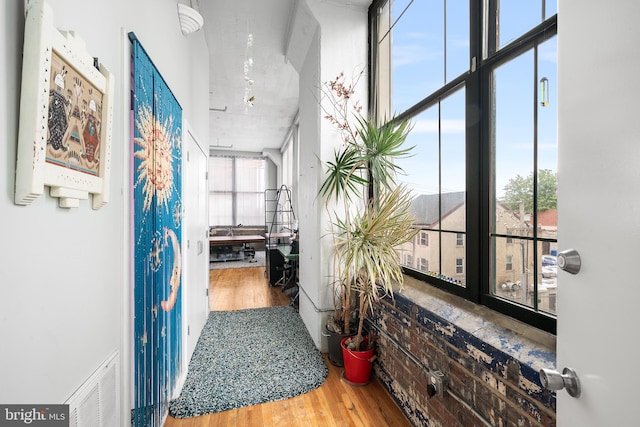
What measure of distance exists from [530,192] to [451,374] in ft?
3.33

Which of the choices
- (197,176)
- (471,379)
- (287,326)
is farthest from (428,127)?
(287,326)

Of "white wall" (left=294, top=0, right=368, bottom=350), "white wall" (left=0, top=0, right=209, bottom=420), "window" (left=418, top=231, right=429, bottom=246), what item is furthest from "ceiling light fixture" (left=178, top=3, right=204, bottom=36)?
"window" (left=418, top=231, right=429, bottom=246)

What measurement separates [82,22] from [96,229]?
0.71 metres

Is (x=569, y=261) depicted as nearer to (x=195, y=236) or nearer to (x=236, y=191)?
(x=195, y=236)

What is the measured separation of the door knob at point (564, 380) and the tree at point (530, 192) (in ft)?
2.48

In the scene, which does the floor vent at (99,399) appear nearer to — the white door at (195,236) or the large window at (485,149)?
the white door at (195,236)

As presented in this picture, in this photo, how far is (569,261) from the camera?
0.72 metres

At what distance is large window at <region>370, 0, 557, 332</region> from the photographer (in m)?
1.27

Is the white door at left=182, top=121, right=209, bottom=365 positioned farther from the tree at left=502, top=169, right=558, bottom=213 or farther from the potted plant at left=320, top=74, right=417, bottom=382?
the tree at left=502, top=169, right=558, bottom=213

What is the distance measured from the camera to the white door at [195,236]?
96.2 inches

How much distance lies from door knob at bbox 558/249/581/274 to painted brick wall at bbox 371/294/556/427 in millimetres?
525

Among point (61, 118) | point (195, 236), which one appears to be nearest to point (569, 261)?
point (61, 118)

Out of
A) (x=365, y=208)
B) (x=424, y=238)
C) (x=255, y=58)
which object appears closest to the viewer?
(x=424, y=238)

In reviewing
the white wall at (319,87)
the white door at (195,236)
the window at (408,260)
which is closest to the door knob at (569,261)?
the window at (408,260)
